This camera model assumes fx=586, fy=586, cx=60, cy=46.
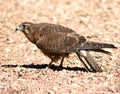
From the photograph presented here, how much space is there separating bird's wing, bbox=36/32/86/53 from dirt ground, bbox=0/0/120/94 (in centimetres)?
43

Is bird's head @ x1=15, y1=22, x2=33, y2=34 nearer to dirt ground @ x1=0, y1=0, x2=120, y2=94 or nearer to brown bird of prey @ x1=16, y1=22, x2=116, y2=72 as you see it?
brown bird of prey @ x1=16, y1=22, x2=116, y2=72

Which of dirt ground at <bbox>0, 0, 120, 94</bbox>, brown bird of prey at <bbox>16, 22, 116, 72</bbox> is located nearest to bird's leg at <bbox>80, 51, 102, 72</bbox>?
brown bird of prey at <bbox>16, 22, 116, 72</bbox>

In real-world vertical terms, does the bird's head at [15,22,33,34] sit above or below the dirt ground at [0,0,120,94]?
above

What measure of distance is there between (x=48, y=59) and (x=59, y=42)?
1390mm

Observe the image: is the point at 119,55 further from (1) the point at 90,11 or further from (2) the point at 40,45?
(1) the point at 90,11

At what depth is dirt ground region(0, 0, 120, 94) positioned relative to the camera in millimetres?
10531

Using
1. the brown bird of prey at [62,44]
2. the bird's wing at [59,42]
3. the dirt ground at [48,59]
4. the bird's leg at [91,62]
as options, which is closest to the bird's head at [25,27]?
the brown bird of prey at [62,44]

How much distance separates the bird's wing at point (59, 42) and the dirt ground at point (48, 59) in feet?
1.40

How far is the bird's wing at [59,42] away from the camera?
37.3 feet

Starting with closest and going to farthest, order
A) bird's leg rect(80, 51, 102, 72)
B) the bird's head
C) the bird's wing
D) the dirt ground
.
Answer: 1. the dirt ground
2. bird's leg rect(80, 51, 102, 72)
3. the bird's wing
4. the bird's head

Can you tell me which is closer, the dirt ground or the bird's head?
the dirt ground

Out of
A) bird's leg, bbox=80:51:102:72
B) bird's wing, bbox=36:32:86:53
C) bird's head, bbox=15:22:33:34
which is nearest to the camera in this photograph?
bird's leg, bbox=80:51:102:72

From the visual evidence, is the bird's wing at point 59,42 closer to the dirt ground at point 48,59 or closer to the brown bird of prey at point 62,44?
the brown bird of prey at point 62,44

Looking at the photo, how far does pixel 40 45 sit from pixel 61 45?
42cm
